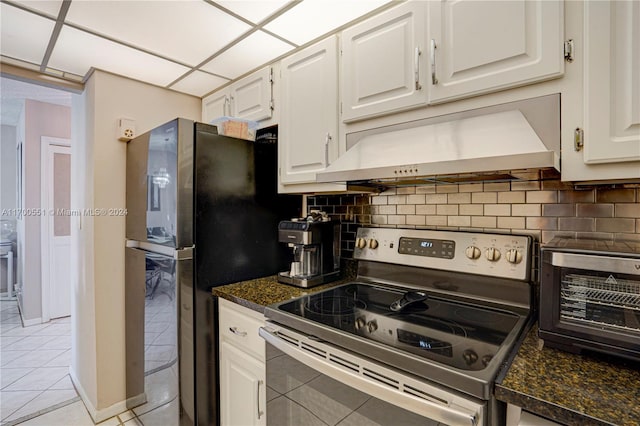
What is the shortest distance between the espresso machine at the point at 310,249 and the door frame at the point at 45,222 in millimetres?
3693

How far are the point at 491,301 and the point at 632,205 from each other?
0.57m

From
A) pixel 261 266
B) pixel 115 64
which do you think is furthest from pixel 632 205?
pixel 115 64

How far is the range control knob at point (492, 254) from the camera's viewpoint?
1.31m

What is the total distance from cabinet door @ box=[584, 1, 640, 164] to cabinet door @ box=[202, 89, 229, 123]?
1910mm

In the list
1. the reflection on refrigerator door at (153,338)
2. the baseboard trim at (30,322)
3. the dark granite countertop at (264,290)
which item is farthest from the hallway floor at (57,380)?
the dark granite countertop at (264,290)

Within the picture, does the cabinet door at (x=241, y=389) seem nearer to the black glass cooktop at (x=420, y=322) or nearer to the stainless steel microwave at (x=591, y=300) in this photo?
the black glass cooktop at (x=420, y=322)

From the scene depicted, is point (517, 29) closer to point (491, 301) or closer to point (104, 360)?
point (491, 301)

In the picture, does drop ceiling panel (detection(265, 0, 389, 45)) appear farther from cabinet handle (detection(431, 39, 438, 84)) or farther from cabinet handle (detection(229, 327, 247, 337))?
cabinet handle (detection(229, 327, 247, 337))

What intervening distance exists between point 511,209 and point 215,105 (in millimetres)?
1993

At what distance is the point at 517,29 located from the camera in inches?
41.2

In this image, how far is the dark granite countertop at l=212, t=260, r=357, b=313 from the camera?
143 cm

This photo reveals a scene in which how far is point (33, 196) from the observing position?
3.82 meters

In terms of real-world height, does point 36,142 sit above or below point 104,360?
above

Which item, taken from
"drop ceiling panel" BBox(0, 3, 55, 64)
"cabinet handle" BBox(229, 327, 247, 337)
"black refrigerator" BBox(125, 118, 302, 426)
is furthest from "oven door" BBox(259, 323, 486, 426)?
"drop ceiling panel" BBox(0, 3, 55, 64)
